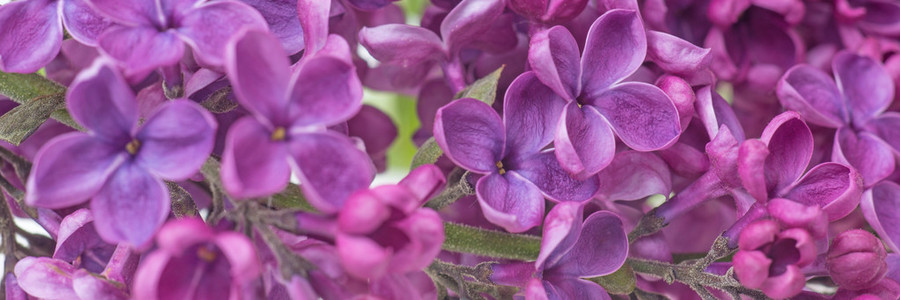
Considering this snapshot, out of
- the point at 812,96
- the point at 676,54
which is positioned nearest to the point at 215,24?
the point at 676,54

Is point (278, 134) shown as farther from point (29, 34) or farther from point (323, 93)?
point (29, 34)

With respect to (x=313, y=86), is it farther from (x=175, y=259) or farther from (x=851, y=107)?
(x=851, y=107)

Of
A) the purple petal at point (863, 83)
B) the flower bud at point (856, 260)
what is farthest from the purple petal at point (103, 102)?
the purple petal at point (863, 83)

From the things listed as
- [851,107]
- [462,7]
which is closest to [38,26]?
[462,7]

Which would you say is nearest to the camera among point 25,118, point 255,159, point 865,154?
point 255,159

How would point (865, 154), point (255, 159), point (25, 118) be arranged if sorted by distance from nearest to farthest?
point (255, 159) < point (25, 118) < point (865, 154)

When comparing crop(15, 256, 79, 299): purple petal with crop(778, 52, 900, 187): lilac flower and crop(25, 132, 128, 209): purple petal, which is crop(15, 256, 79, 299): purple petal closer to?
crop(25, 132, 128, 209): purple petal

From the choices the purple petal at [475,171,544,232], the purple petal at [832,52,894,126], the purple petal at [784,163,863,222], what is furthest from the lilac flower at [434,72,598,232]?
the purple petal at [832,52,894,126]
